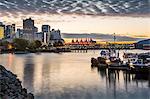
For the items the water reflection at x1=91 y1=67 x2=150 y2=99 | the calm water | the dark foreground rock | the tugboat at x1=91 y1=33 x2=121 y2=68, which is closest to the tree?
the calm water

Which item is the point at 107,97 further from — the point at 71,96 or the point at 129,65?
the point at 129,65

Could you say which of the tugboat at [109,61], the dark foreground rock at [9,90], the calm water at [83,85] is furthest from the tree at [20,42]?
the dark foreground rock at [9,90]

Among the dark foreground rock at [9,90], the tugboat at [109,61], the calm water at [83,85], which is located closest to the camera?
the dark foreground rock at [9,90]

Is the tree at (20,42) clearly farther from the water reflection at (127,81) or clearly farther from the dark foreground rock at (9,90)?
the dark foreground rock at (9,90)

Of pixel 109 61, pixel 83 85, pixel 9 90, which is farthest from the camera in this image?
pixel 109 61

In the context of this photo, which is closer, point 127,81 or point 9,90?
point 9,90

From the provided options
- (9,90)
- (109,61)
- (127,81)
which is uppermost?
(9,90)

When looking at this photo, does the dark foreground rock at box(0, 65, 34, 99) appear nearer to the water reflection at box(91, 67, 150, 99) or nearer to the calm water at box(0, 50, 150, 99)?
the calm water at box(0, 50, 150, 99)

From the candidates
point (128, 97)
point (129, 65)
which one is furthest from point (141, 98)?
point (129, 65)

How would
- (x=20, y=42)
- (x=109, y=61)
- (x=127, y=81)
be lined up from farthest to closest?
(x=109, y=61) → (x=20, y=42) → (x=127, y=81)

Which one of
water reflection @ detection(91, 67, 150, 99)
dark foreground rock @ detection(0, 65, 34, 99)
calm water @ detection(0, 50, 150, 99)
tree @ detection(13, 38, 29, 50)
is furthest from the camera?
tree @ detection(13, 38, 29, 50)

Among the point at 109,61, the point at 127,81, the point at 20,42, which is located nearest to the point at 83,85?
the point at 127,81

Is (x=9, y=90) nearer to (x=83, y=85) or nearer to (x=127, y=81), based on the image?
(x=83, y=85)

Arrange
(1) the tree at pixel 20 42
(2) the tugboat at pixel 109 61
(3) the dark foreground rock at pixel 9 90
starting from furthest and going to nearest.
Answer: (2) the tugboat at pixel 109 61 → (1) the tree at pixel 20 42 → (3) the dark foreground rock at pixel 9 90
